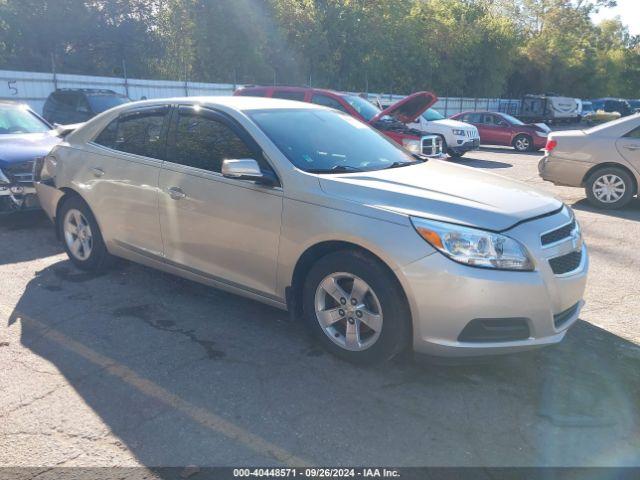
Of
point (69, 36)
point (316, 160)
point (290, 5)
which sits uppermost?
point (290, 5)

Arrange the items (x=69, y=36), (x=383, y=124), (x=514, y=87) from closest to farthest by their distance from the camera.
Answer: (x=383, y=124), (x=69, y=36), (x=514, y=87)

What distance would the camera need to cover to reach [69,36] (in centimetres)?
2216

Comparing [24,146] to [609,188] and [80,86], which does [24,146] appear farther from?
[80,86]

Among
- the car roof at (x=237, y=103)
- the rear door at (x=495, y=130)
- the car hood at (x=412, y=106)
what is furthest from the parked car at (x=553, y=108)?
the car roof at (x=237, y=103)

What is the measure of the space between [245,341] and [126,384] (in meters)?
0.90

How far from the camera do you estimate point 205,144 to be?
4340 mm

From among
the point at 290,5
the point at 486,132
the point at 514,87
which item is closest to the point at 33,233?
the point at 486,132

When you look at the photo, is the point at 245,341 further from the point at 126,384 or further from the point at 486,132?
the point at 486,132

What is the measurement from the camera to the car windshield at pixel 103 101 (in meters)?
12.4

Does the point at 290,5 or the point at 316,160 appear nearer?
the point at 316,160

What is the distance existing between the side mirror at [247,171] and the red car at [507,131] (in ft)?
57.8

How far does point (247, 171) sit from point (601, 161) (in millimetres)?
7145

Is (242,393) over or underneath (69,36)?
underneath

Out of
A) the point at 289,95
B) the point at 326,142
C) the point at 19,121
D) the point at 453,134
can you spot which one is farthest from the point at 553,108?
the point at 326,142
